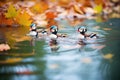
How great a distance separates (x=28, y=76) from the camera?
0.96m

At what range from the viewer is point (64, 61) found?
1088mm

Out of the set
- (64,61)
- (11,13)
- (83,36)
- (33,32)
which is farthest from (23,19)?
(64,61)

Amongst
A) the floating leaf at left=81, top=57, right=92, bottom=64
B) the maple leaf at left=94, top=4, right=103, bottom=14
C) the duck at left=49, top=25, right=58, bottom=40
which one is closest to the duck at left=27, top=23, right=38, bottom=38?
→ the duck at left=49, top=25, right=58, bottom=40

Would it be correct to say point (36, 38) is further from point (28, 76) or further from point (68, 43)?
point (28, 76)

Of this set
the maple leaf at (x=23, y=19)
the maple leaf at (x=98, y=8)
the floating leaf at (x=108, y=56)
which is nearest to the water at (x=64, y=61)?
the floating leaf at (x=108, y=56)

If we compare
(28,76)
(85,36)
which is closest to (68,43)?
(85,36)

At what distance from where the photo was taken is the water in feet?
3.19

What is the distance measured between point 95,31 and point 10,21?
1.64 ft

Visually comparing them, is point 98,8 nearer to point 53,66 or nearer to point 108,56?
point 108,56

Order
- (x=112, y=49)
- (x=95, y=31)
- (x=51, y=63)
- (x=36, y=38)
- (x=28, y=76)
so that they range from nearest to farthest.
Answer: (x=28, y=76), (x=51, y=63), (x=112, y=49), (x=36, y=38), (x=95, y=31)

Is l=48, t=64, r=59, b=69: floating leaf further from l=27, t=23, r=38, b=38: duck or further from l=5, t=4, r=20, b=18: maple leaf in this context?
l=5, t=4, r=20, b=18: maple leaf

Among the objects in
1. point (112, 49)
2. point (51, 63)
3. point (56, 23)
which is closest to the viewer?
point (51, 63)

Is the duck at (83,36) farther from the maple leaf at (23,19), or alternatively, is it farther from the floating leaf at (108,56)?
the maple leaf at (23,19)

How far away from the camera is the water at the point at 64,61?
0.97 metres
